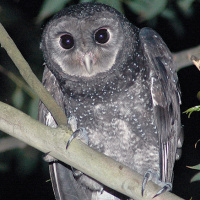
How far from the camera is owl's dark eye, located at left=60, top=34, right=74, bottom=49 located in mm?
2387

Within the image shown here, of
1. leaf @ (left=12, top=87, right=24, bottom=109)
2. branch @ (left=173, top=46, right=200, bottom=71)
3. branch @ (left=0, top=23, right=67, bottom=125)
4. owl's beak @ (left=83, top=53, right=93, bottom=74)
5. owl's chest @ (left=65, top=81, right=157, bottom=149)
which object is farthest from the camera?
leaf @ (left=12, top=87, right=24, bottom=109)

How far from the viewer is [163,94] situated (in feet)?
8.19

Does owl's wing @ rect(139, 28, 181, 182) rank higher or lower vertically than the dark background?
lower

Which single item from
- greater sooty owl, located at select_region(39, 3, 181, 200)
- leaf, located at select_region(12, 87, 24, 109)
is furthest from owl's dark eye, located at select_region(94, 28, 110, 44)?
leaf, located at select_region(12, 87, 24, 109)

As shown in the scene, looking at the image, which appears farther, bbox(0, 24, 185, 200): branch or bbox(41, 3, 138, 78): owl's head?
bbox(41, 3, 138, 78): owl's head

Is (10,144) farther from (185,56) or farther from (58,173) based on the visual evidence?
(185,56)

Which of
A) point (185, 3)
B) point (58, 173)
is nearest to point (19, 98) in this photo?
point (58, 173)

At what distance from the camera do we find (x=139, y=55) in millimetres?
2514

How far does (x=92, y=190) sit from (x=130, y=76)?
0.81 metres

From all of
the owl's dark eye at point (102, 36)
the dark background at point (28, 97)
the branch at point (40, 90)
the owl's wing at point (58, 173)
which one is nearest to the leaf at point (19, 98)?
the dark background at point (28, 97)

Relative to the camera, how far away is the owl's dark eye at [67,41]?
94.0 inches

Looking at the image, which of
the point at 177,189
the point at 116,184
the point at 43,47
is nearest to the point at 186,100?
the point at 177,189

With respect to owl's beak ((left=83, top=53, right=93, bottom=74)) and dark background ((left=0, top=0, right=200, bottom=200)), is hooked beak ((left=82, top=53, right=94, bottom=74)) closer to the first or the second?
owl's beak ((left=83, top=53, right=93, bottom=74))

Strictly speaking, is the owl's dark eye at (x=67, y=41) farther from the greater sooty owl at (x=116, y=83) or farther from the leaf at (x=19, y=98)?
the leaf at (x=19, y=98)
